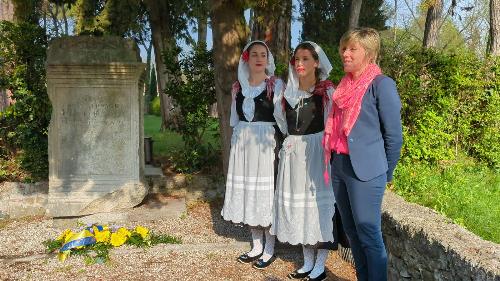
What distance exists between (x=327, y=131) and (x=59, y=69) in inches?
138

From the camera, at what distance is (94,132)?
5285mm

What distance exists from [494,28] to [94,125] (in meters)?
6.34

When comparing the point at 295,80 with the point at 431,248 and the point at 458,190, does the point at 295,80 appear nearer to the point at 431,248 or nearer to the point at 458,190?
the point at 431,248

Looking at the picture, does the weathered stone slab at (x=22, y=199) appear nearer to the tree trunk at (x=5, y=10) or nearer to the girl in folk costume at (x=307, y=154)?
the girl in folk costume at (x=307, y=154)

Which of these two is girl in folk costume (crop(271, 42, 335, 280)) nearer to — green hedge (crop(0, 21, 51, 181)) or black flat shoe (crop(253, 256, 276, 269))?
black flat shoe (crop(253, 256, 276, 269))

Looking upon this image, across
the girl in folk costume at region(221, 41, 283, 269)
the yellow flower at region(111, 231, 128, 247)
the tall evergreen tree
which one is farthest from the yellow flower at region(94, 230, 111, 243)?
the tall evergreen tree

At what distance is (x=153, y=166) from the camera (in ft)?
22.0

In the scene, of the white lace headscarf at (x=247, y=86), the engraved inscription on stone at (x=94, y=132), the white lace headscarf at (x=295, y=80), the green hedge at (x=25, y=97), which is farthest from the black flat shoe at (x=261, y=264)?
the green hedge at (x=25, y=97)

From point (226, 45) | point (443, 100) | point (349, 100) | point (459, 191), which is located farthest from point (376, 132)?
point (443, 100)

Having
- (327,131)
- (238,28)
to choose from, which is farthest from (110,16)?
(327,131)

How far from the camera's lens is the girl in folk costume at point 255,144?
3.75m

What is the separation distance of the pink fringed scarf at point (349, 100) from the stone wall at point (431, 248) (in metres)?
0.70

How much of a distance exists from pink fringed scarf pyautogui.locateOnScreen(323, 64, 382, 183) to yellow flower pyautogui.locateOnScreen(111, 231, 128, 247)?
2360 mm

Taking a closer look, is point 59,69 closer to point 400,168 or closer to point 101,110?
point 101,110
